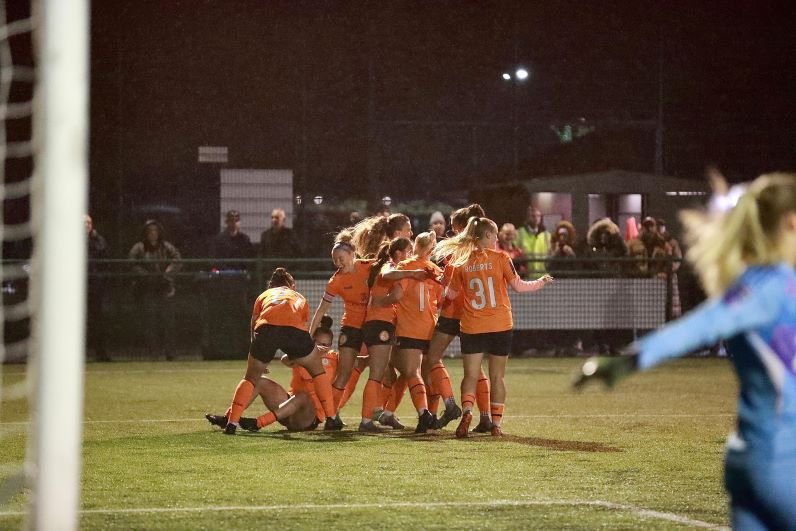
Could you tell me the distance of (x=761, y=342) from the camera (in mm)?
3852

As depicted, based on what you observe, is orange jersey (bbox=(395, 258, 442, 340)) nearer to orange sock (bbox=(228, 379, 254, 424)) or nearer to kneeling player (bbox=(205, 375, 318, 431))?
kneeling player (bbox=(205, 375, 318, 431))

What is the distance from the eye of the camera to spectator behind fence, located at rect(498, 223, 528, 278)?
58.7 ft

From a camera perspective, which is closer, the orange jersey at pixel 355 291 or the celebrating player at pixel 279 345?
the celebrating player at pixel 279 345

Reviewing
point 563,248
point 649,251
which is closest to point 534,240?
point 563,248

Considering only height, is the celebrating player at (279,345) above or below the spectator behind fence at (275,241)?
below

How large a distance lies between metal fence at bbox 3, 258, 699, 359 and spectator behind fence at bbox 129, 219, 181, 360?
0.05 ft

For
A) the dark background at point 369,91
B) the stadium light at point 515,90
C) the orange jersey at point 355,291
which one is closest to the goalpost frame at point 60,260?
the orange jersey at point 355,291

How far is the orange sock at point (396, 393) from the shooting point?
1157cm

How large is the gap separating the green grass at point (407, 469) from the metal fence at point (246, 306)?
15.9ft

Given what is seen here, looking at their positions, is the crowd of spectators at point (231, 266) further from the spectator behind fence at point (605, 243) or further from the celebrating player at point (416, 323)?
the celebrating player at point (416, 323)

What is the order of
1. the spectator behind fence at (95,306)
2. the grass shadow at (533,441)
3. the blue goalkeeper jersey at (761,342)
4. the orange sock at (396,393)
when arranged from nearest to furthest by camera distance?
the blue goalkeeper jersey at (761,342), the grass shadow at (533,441), the orange sock at (396,393), the spectator behind fence at (95,306)

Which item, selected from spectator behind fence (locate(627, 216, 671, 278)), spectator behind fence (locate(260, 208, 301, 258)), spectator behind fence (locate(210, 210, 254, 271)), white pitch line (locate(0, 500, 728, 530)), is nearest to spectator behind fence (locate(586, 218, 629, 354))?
spectator behind fence (locate(627, 216, 671, 278))

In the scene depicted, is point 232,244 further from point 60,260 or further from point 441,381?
point 60,260

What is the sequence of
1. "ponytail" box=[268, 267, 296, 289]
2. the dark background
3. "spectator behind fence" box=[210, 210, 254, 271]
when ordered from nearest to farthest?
"ponytail" box=[268, 267, 296, 289] → "spectator behind fence" box=[210, 210, 254, 271] → the dark background
